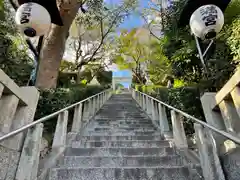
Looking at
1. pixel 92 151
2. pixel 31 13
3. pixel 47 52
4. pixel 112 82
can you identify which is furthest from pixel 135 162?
pixel 112 82

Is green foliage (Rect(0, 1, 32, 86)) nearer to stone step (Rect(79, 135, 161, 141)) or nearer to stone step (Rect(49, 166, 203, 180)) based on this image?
stone step (Rect(79, 135, 161, 141))

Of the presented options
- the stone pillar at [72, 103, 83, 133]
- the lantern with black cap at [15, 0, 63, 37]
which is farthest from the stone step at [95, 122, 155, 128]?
the lantern with black cap at [15, 0, 63, 37]

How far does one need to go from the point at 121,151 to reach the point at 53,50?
14.1 ft

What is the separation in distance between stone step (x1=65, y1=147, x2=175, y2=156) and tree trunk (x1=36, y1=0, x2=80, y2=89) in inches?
123

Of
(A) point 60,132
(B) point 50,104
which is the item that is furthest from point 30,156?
(B) point 50,104

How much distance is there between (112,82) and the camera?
20.5m

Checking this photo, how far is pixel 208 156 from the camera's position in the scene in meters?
2.31

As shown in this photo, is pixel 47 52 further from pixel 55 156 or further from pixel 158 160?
pixel 158 160

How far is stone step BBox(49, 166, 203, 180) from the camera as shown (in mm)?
2641

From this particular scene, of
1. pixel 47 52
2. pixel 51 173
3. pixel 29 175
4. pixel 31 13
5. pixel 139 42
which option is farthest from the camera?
pixel 139 42

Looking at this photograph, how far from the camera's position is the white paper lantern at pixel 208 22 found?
2984 millimetres

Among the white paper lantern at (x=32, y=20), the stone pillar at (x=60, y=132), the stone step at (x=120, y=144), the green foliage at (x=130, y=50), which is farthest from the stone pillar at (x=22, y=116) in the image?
the green foliage at (x=130, y=50)

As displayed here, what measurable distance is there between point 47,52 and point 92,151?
4068mm

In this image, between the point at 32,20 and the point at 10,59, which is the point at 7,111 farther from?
the point at 10,59
